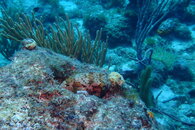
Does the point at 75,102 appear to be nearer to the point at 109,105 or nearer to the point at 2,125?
the point at 109,105

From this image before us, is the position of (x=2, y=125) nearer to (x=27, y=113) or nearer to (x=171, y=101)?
(x=27, y=113)

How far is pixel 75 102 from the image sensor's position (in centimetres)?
162

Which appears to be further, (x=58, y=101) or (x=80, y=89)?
(x=80, y=89)

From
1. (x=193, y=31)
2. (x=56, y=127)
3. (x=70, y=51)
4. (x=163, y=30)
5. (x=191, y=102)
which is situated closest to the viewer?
(x=56, y=127)

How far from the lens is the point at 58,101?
1.60 metres

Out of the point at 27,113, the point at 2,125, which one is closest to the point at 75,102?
the point at 27,113

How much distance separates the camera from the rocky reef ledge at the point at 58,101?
140 cm

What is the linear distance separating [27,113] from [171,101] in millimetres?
4079

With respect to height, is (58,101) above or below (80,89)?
above

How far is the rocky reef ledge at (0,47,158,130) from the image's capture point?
140 centimetres

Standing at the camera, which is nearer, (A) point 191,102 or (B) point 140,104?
(B) point 140,104

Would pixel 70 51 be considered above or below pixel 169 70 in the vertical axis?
above

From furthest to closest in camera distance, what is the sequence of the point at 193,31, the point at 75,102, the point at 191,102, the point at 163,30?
the point at 193,31, the point at 163,30, the point at 191,102, the point at 75,102

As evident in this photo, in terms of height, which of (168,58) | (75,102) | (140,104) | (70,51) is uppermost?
(75,102)
